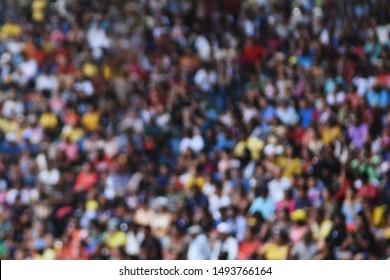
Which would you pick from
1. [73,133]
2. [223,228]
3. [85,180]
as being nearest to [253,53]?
[73,133]

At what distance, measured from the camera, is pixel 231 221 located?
30.0ft

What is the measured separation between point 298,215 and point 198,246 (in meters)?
0.95

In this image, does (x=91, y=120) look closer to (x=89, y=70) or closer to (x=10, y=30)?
(x=89, y=70)

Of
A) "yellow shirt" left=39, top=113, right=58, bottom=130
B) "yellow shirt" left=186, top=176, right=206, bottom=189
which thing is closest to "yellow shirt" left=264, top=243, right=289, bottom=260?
"yellow shirt" left=186, top=176, right=206, bottom=189

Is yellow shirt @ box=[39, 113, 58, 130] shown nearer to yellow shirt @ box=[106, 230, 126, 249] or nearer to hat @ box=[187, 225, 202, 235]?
yellow shirt @ box=[106, 230, 126, 249]

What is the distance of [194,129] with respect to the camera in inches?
416

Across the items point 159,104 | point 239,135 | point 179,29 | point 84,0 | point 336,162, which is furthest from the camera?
point 84,0

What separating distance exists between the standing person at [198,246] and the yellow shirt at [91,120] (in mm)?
2598

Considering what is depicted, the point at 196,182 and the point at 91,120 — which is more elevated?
the point at 91,120

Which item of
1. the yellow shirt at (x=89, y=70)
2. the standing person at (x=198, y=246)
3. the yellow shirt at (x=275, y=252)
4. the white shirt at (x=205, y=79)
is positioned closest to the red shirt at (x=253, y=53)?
the white shirt at (x=205, y=79)

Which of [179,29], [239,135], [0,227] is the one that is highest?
[179,29]

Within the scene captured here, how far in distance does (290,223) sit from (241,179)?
39.8 inches

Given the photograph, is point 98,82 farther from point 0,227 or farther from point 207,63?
point 0,227
